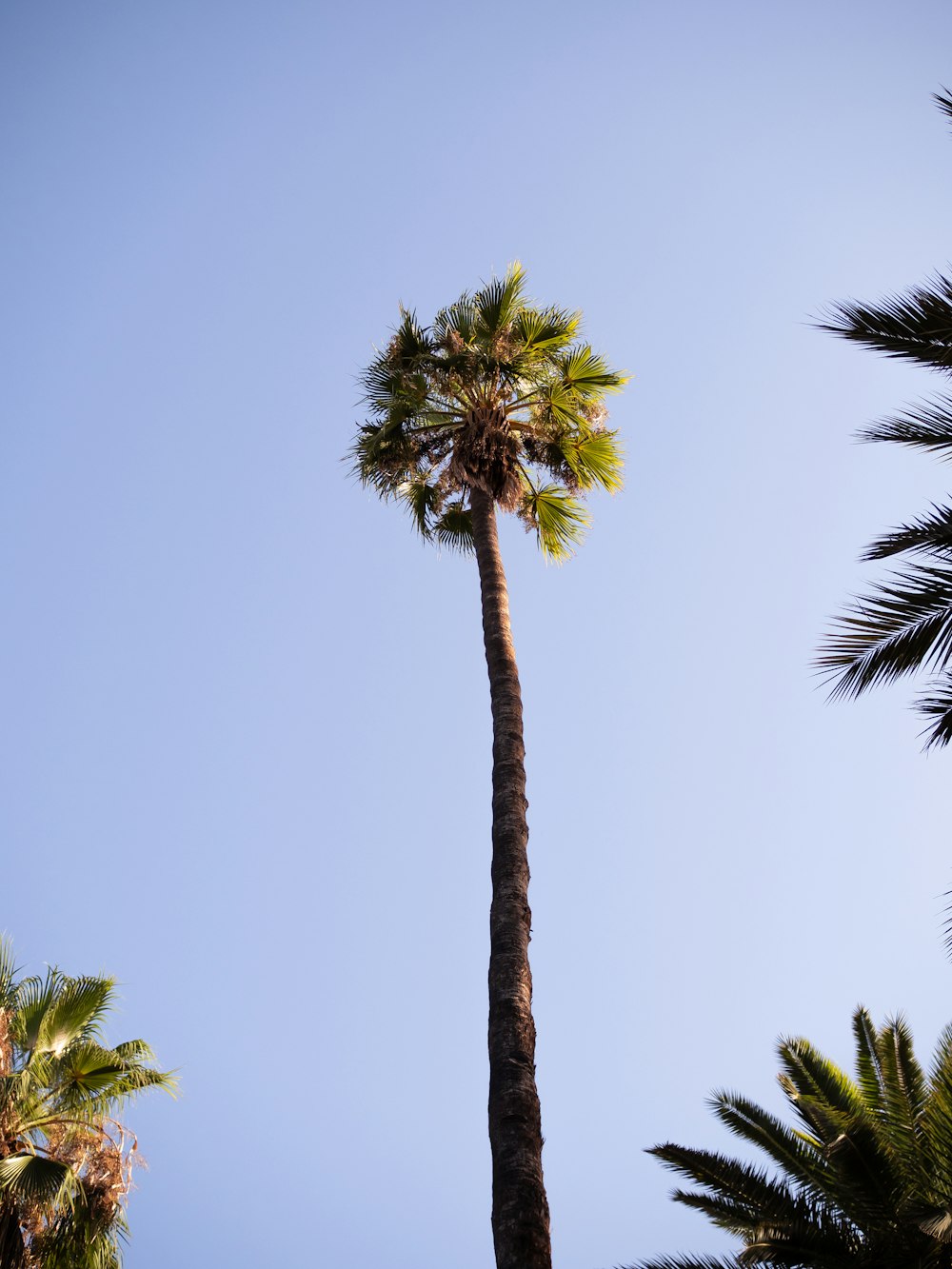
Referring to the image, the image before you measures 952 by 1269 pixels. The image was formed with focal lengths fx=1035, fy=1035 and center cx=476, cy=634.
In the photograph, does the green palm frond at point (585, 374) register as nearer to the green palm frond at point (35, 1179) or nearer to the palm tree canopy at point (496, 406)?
the palm tree canopy at point (496, 406)

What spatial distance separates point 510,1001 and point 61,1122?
6.31m

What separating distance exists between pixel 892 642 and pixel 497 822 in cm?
400

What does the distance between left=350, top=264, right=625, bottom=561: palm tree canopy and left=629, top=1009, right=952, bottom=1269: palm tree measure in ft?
27.7

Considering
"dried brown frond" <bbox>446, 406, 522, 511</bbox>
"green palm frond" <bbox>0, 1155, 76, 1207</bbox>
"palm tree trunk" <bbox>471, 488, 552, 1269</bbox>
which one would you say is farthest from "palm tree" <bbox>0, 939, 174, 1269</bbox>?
"dried brown frond" <bbox>446, 406, 522, 511</bbox>

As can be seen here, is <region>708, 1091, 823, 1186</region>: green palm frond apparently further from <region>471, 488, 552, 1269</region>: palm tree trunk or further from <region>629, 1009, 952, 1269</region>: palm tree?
<region>471, 488, 552, 1269</region>: palm tree trunk

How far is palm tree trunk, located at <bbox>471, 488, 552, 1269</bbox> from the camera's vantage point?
7.08 meters

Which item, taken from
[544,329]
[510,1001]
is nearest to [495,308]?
[544,329]

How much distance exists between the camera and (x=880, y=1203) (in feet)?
31.7

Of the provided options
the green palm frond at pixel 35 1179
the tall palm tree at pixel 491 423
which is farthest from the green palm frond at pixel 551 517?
the green palm frond at pixel 35 1179

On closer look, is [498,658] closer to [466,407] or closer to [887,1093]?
[466,407]

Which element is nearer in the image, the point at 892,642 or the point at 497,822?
the point at 892,642

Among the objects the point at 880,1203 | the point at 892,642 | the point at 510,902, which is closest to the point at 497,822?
the point at 510,902

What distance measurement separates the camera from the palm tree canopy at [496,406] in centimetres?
1477

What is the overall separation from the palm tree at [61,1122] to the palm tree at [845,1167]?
5.86 metres
